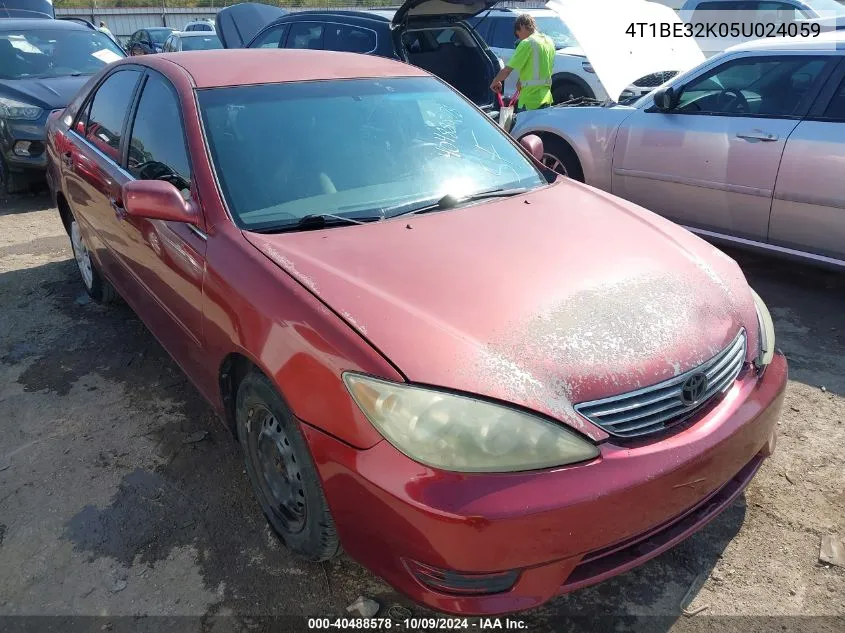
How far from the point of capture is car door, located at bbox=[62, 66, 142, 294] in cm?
340

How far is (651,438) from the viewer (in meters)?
1.88

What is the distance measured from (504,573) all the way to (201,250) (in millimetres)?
1543

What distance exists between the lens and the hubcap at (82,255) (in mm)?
4312

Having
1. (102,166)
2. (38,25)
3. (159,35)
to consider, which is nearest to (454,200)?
(102,166)

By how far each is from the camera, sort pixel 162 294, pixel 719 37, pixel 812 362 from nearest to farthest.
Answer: pixel 162 294
pixel 812 362
pixel 719 37

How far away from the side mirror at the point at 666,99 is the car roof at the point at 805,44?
0.47 metres

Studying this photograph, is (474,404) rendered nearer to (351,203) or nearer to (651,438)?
(651,438)

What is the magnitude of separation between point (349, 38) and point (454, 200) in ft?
17.4

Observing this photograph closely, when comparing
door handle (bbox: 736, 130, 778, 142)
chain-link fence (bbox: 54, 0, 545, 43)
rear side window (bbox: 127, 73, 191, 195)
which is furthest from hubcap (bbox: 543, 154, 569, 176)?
chain-link fence (bbox: 54, 0, 545, 43)

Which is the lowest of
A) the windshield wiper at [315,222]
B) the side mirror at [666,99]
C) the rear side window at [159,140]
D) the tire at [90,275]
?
the tire at [90,275]

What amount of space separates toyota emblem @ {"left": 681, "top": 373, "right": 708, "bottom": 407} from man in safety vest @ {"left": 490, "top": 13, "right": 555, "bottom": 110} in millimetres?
5608

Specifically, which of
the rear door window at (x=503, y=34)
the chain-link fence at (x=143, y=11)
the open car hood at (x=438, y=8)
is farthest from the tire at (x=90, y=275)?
the chain-link fence at (x=143, y=11)

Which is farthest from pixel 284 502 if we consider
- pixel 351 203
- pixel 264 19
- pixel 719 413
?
pixel 264 19

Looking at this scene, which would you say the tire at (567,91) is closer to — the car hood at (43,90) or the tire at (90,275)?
the car hood at (43,90)
